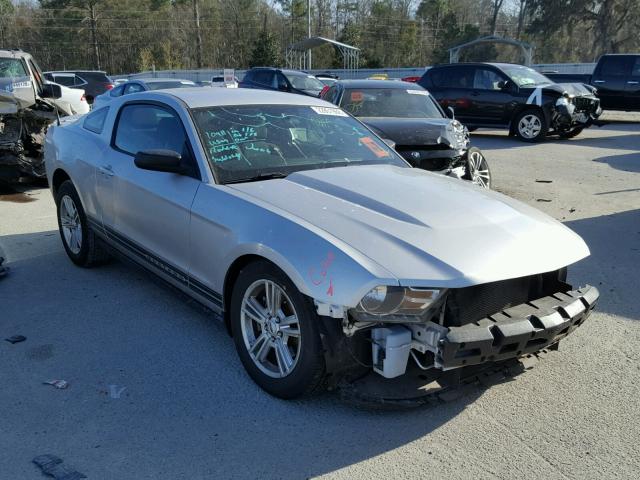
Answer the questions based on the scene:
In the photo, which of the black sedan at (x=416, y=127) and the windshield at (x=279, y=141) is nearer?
the windshield at (x=279, y=141)

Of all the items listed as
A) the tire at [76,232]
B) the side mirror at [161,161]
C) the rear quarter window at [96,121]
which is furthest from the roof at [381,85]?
the side mirror at [161,161]

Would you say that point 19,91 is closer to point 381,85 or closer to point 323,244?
point 381,85

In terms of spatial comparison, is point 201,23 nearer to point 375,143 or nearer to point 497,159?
point 497,159

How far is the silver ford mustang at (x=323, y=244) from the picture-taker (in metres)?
2.80

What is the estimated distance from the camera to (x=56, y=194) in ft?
19.1

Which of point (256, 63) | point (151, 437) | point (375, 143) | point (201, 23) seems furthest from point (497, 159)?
point (201, 23)

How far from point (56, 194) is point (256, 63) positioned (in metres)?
44.3

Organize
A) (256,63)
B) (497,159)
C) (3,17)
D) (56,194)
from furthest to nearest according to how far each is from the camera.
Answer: (3,17) < (256,63) < (497,159) < (56,194)

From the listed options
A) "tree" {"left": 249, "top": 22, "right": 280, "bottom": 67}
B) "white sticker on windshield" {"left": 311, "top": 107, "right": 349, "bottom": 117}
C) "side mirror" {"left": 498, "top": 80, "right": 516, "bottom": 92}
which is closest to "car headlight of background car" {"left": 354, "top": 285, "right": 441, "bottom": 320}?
"white sticker on windshield" {"left": 311, "top": 107, "right": 349, "bottom": 117}

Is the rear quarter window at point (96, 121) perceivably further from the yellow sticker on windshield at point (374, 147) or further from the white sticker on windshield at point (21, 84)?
the white sticker on windshield at point (21, 84)

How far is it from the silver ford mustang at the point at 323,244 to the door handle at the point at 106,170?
0.06 ft

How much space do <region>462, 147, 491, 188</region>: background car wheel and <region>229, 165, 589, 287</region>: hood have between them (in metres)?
4.19

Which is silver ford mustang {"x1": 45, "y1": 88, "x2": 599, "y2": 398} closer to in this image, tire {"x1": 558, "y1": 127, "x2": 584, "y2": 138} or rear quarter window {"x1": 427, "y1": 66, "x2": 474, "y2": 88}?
rear quarter window {"x1": 427, "y1": 66, "x2": 474, "y2": 88}

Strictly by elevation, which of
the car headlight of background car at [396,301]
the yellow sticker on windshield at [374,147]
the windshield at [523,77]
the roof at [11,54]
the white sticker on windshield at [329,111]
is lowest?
the car headlight of background car at [396,301]
